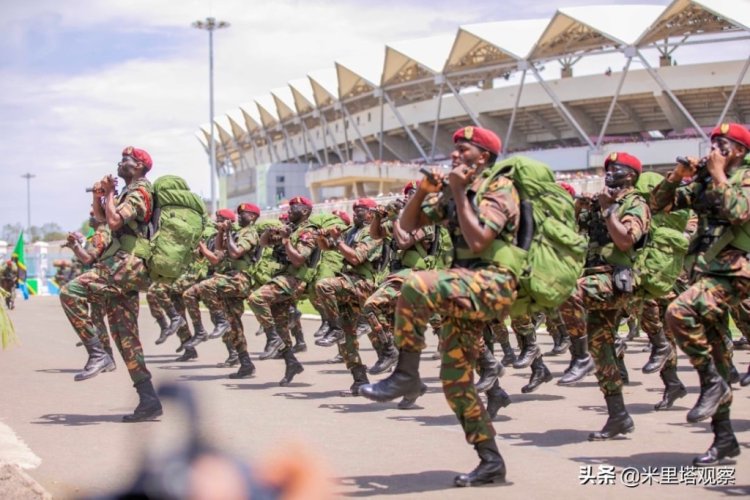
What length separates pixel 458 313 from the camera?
5504mm

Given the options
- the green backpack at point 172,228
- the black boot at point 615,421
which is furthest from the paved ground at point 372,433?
the green backpack at point 172,228

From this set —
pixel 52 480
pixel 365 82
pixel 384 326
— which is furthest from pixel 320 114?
pixel 52 480

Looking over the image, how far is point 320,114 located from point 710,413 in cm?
7144

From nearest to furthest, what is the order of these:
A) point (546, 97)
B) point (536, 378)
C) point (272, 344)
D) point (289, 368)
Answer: point (536, 378) < point (289, 368) < point (272, 344) < point (546, 97)

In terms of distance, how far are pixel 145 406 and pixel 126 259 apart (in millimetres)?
1314

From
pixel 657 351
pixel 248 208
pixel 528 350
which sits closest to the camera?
pixel 657 351

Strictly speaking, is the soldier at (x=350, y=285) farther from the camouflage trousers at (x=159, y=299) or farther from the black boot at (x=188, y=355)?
the camouflage trousers at (x=159, y=299)

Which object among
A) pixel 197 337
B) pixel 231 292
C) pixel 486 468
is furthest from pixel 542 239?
pixel 197 337

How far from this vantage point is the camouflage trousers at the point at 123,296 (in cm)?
873

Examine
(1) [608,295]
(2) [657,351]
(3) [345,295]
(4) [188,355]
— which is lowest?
(4) [188,355]

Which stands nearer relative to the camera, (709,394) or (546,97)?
(709,394)

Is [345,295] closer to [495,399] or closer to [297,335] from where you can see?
[495,399]

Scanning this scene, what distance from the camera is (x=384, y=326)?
10906mm

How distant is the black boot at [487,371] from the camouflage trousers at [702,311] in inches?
89.7
